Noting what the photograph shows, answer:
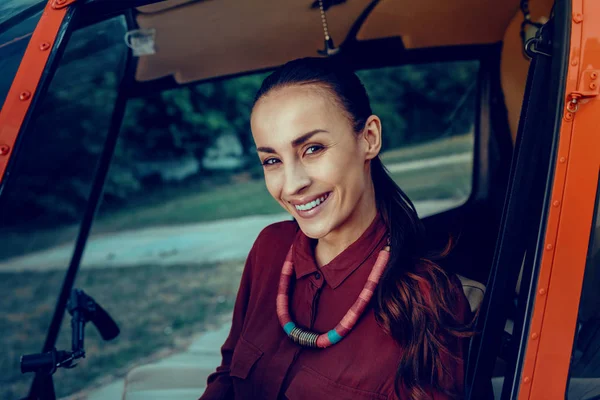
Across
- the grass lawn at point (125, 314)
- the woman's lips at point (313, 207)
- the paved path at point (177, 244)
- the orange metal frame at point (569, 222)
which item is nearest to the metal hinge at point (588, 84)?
the orange metal frame at point (569, 222)

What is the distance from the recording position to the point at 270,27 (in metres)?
2.55

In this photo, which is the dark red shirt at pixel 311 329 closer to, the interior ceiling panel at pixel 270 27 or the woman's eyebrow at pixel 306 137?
the woman's eyebrow at pixel 306 137

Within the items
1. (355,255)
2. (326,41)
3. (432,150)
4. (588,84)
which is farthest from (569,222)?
(432,150)

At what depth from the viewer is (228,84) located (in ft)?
28.0

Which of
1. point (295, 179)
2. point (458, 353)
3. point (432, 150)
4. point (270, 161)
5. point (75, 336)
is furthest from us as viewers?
point (432, 150)

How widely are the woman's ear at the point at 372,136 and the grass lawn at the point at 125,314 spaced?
129 inches

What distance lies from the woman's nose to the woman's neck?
0.68 ft

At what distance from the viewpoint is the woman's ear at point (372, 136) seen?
189 cm

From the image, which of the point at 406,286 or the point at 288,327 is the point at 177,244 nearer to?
the point at 288,327

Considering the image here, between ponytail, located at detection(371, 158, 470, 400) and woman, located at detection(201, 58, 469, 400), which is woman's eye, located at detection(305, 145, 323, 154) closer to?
woman, located at detection(201, 58, 469, 400)

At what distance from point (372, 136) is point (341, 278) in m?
0.46

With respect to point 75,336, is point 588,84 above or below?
above

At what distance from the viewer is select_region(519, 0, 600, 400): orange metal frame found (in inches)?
56.9

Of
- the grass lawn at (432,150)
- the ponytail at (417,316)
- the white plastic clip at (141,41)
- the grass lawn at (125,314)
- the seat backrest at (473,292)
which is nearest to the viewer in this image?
the ponytail at (417,316)
